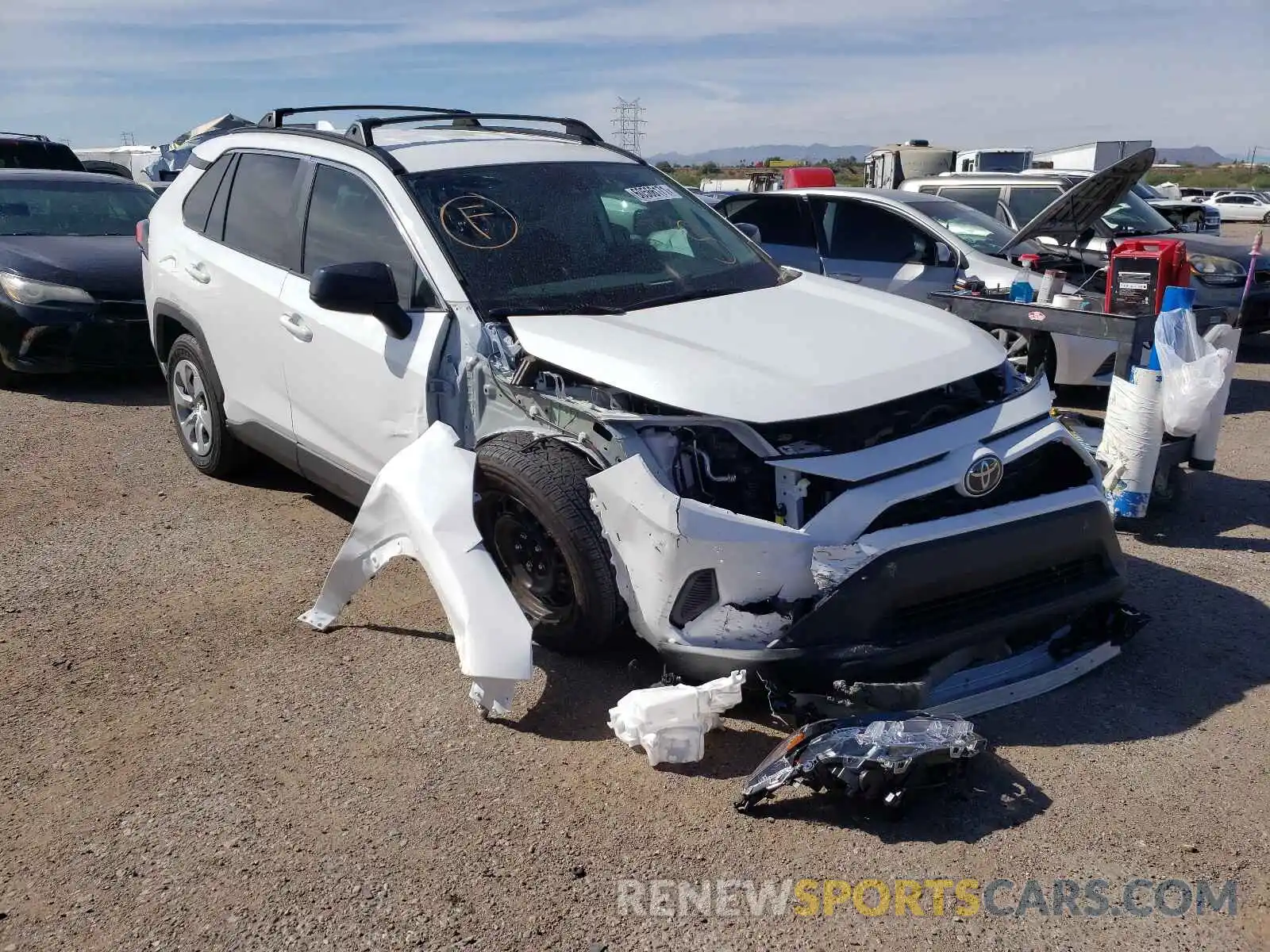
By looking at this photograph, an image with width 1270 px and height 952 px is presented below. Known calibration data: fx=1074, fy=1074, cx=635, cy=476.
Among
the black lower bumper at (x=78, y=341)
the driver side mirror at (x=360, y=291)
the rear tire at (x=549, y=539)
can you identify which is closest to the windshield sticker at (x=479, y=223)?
the driver side mirror at (x=360, y=291)

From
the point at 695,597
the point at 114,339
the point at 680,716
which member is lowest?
the point at 680,716

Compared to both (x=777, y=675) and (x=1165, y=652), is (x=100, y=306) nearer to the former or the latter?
(x=777, y=675)

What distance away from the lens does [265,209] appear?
5.06 metres

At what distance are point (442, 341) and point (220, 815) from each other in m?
1.77

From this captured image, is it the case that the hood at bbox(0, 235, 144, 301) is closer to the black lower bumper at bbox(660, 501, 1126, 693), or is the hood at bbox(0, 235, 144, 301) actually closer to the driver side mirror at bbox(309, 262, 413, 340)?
the driver side mirror at bbox(309, 262, 413, 340)

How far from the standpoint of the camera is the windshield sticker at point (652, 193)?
4852 millimetres

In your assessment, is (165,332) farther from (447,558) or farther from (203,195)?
(447,558)

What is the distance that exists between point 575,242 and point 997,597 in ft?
7.03

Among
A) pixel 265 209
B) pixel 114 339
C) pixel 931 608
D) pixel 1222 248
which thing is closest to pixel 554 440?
pixel 931 608

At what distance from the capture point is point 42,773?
3.27 metres

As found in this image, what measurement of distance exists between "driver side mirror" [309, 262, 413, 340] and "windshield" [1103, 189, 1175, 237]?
804cm

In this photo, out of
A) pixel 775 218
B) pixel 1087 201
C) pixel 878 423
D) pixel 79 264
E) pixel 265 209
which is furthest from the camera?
pixel 775 218

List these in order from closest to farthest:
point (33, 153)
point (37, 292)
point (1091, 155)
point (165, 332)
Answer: point (165, 332) < point (37, 292) < point (33, 153) < point (1091, 155)

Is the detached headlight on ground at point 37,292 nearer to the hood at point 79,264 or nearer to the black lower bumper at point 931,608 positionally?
the hood at point 79,264
